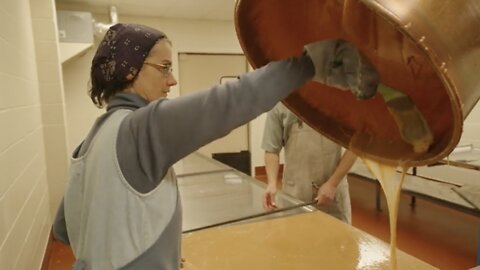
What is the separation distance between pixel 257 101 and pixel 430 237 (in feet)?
9.87

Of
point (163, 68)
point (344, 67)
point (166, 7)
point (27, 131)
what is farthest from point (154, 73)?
point (166, 7)

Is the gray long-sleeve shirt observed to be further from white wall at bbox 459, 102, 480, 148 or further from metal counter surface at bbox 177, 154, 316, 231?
white wall at bbox 459, 102, 480, 148

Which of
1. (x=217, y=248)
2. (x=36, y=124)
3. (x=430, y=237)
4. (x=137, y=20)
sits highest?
(x=137, y=20)

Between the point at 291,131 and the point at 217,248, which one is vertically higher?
the point at 291,131

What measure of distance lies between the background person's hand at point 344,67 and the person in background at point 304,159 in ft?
3.97

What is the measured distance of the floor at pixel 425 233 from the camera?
2.71 m

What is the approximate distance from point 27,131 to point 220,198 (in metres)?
1.27

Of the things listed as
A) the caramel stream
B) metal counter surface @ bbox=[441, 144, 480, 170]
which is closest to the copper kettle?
the caramel stream

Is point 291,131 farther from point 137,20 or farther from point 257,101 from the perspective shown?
point 137,20

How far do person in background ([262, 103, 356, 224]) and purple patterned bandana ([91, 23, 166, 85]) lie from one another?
111 centimetres

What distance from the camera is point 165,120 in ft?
2.03

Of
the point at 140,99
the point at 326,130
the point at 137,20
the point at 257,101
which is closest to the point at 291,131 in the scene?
the point at 326,130

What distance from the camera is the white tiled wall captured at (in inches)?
62.3

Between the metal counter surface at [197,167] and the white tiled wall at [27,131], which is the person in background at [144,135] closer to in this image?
the white tiled wall at [27,131]
